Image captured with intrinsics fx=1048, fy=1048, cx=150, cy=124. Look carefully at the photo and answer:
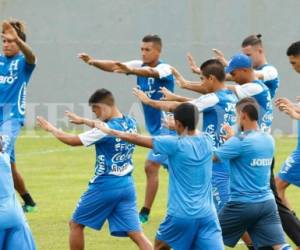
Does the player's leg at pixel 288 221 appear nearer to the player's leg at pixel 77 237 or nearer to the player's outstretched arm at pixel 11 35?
the player's leg at pixel 77 237

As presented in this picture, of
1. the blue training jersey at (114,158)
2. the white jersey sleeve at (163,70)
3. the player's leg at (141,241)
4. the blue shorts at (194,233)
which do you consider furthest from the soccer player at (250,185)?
the white jersey sleeve at (163,70)

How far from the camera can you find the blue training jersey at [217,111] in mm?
11438

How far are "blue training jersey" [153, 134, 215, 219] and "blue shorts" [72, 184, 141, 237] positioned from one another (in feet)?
4.97

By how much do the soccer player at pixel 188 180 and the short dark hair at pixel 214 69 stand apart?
6.03 feet

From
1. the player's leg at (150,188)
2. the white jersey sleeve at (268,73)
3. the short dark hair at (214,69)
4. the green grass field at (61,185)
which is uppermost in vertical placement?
the short dark hair at (214,69)

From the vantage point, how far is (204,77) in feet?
37.6

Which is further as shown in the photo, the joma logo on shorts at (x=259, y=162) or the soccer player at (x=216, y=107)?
the soccer player at (x=216, y=107)

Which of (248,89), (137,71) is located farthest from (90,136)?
(137,71)

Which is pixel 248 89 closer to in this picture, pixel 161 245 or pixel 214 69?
pixel 214 69

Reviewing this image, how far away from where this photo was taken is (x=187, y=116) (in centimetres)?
952

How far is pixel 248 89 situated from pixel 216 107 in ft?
1.83

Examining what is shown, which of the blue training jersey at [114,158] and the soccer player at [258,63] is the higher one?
the soccer player at [258,63]

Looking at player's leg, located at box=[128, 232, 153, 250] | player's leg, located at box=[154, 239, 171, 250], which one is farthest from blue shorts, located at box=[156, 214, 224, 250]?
player's leg, located at box=[128, 232, 153, 250]

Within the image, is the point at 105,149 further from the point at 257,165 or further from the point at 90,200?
the point at 257,165
